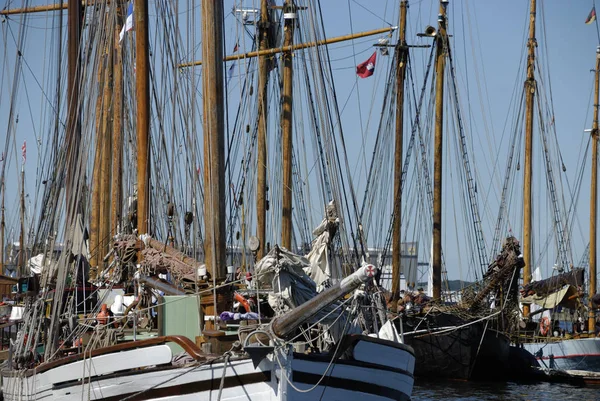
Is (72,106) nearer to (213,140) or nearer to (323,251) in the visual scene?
(213,140)

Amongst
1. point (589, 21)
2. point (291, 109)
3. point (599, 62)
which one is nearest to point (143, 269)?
point (291, 109)

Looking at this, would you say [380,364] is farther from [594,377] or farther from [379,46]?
[379,46]

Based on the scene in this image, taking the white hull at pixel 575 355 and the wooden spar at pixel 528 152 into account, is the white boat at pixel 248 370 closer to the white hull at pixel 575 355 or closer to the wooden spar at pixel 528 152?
the white hull at pixel 575 355

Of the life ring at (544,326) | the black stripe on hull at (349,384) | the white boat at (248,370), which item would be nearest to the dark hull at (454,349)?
the life ring at (544,326)

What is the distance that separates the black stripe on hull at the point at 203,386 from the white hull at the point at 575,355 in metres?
27.2

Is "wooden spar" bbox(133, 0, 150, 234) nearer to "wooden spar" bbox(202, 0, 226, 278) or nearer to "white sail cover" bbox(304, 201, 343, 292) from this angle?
"white sail cover" bbox(304, 201, 343, 292)

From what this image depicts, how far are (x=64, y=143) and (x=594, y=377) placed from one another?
24586 mm

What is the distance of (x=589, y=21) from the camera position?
56.8m

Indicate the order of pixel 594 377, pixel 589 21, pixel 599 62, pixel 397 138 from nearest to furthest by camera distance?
1. pixel 594 377
2. pixel 397 138
3. pixel 599 62
4. pixel 589 21

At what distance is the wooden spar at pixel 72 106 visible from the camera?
2120 centimetres

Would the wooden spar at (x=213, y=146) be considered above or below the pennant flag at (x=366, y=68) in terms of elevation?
below

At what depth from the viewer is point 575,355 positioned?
1578 inches

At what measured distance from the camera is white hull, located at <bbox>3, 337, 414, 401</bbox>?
15688 mm

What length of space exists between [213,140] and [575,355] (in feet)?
85.0
